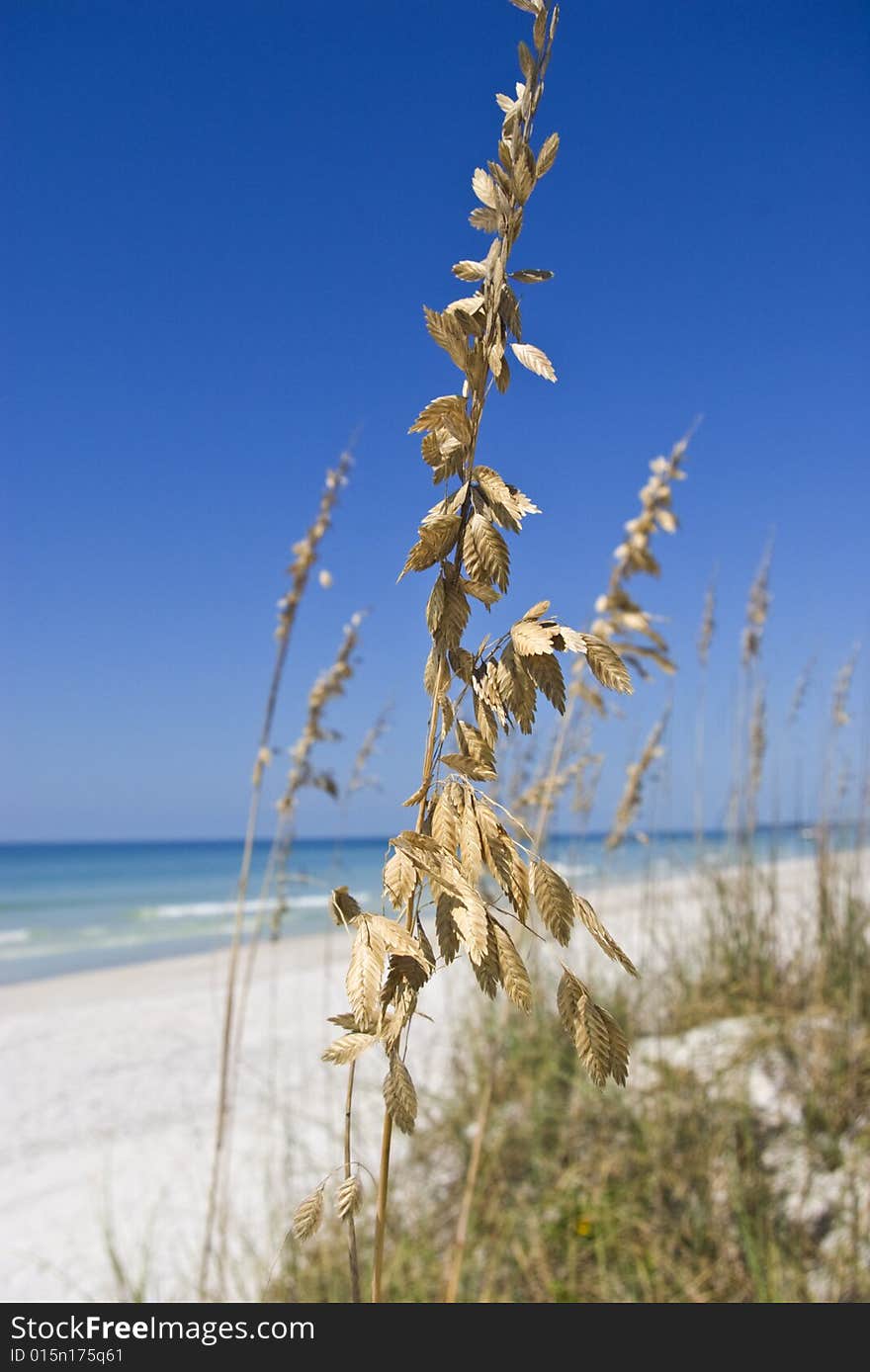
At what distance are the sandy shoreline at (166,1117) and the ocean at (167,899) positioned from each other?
254 millimetres

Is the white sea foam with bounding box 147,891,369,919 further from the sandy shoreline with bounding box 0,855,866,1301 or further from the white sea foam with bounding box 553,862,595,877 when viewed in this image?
the white sea foam with bounding box 553,862,595,877

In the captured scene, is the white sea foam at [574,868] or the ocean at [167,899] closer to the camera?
the white sea foam at [574,868]

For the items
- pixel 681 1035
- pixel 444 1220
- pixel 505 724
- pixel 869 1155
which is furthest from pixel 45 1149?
pixel 505 724

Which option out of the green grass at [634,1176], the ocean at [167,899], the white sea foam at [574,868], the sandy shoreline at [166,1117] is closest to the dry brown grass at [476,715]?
the ocean at [167,899]

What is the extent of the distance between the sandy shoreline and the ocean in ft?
0.83

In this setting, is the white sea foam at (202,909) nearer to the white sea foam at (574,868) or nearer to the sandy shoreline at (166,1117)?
the sandy shoreline at (166,1117)

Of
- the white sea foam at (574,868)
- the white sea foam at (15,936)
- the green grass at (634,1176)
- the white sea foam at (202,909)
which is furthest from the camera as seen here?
the white sea foam at (202,909)

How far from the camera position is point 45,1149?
198 inches

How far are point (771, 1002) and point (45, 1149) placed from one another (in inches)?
159

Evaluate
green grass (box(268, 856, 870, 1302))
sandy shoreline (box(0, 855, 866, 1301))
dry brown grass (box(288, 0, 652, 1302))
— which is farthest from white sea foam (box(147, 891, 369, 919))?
dry brown grass (box(288, 0, 652, 1302))

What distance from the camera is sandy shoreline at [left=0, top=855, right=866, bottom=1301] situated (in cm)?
300

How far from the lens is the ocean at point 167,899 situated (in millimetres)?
4105
